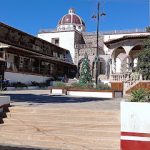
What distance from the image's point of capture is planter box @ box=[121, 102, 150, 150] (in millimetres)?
8336

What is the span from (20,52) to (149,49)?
18.7 meters

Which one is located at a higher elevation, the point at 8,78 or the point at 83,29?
the point at 83,29

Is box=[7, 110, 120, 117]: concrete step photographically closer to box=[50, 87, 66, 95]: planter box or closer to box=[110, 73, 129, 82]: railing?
box=[50, 87, 66, 95]: planter box

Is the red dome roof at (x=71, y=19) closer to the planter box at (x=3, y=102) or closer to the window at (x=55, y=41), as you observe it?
the window at (x=55, y=41)

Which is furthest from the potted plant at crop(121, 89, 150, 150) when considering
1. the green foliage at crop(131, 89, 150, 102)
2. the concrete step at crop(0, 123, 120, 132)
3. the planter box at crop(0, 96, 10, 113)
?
the planter box at crop(0, 96, 10, 113)

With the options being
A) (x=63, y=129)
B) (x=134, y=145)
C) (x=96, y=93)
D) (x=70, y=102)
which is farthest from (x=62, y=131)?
(x=96, y=93)

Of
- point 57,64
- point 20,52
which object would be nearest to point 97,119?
point 20,52

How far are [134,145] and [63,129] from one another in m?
2.68

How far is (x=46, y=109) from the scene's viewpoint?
39.0ft

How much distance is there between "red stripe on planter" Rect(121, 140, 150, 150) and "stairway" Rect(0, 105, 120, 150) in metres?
0.91

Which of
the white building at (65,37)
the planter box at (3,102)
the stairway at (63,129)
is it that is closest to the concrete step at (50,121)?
the stairway at (63,129)

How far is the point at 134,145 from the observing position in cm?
829

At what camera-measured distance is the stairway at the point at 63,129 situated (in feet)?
31.6

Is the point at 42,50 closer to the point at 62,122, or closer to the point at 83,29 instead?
the point at 83,29
